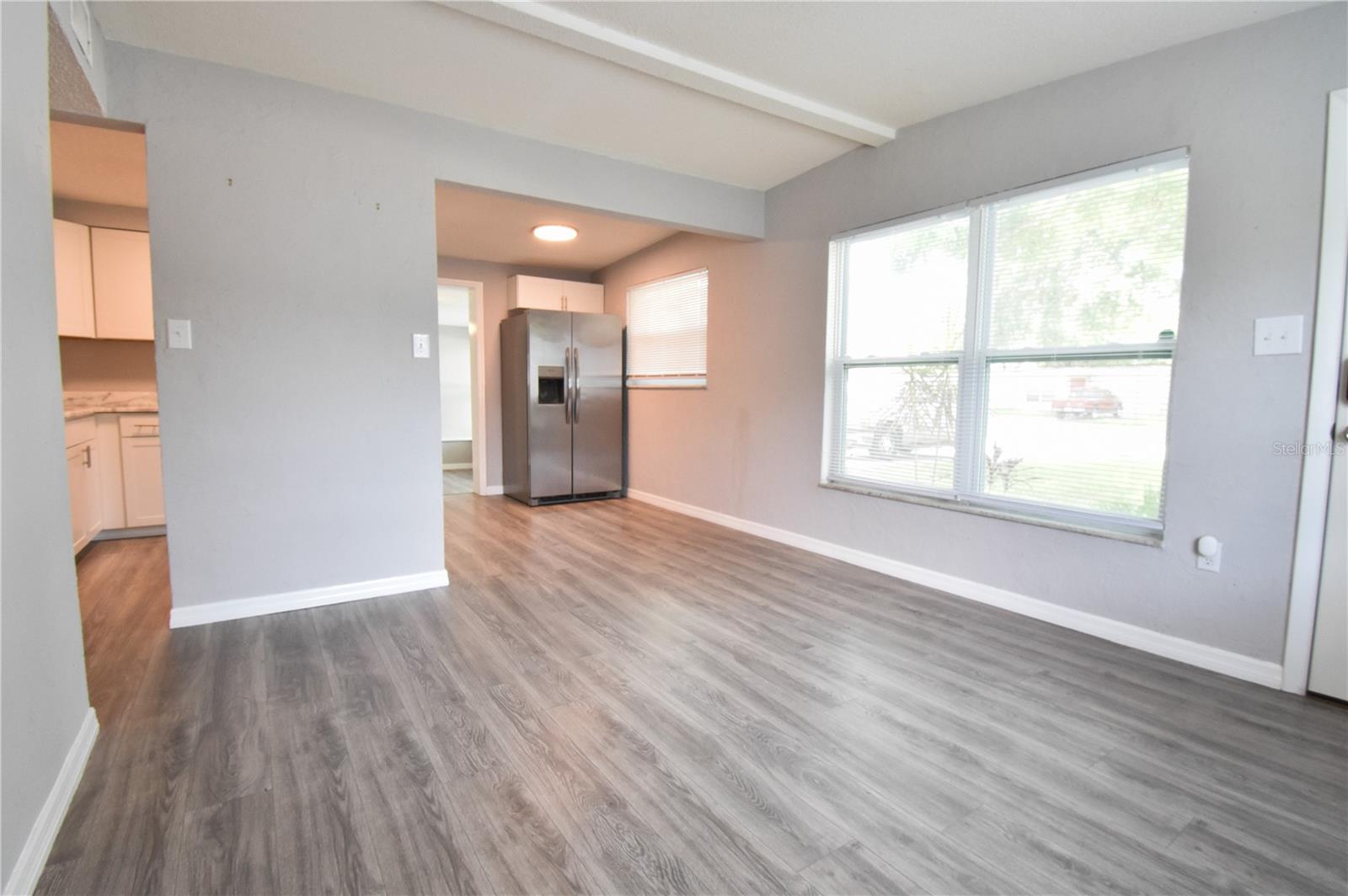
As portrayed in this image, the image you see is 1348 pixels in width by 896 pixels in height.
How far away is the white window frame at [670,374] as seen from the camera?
4.79 m

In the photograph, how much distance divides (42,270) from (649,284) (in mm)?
4392

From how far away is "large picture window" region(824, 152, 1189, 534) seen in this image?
2443mm

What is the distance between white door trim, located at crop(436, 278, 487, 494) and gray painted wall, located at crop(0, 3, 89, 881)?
167 inches

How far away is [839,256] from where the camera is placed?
3709 mm

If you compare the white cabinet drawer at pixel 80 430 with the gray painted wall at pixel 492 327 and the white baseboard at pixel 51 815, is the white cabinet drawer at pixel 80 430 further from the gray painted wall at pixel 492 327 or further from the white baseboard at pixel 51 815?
the gray painted wall at pixel 492 327

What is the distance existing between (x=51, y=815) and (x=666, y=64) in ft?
10.1

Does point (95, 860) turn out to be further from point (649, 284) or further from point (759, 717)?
point (649, 284)

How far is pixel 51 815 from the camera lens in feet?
4.46

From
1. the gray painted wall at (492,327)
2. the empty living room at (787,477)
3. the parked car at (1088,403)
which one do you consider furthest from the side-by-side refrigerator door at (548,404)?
the parked car at (1088,403)

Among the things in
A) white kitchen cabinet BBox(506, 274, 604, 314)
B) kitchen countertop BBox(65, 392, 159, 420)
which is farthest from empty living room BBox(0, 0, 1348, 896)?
white kitchen cabinet BBox(506, 274, 604, 314)

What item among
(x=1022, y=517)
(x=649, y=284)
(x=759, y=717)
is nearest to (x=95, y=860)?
(x=759, y=717)

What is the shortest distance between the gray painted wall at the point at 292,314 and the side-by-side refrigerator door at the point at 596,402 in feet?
7.76

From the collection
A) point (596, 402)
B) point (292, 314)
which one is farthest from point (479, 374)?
point (292, 314)

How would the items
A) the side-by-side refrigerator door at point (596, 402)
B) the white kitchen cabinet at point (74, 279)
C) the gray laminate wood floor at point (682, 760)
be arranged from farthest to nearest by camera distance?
the side-by-side refrigerator door at point (596, 402) < the white kitchen cabinet at point (74, 279) < the gray laminate wood floor at point (682, 760)
